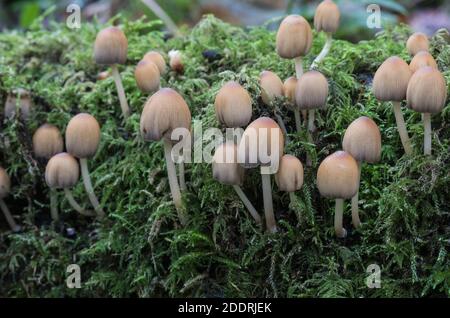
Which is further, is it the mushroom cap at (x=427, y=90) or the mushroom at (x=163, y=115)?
the mushroom at (x=163, y=115)

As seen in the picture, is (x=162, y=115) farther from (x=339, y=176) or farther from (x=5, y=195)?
(x=5, y=195)

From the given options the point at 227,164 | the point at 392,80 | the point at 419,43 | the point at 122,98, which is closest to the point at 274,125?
the point at 227,164

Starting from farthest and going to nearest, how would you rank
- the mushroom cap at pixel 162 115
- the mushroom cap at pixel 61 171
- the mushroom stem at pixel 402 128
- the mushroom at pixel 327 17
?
1. the mushroom at pixel 327 17
2. the mushroom cap at pixel 61 171
3. the mushroom stem at pixel 402 128
4. the mushroom cap at pixel 162 115

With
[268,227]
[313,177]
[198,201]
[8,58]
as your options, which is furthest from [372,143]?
[8,58]

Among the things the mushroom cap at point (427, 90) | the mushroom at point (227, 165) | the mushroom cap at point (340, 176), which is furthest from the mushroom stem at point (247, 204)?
the mushroom cap at point (427, 90)

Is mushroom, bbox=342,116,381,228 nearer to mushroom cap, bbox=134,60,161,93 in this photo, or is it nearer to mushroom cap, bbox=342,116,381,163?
mushroom cap, bbox=342,116,381,163

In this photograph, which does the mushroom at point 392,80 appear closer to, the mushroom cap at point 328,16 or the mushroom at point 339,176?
the mushroom at point 339,176
